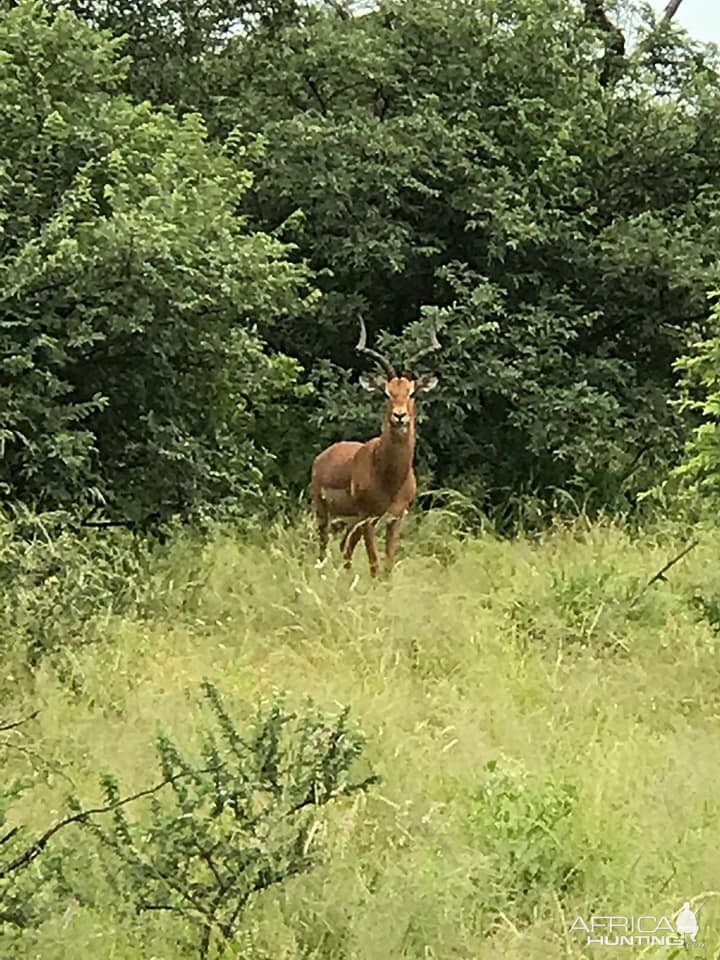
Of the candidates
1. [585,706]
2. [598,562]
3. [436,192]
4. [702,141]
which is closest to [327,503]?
[598,562]

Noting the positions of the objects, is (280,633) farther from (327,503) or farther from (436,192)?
(436,192)

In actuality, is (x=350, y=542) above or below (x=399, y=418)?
below

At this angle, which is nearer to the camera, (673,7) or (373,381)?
(373,381)

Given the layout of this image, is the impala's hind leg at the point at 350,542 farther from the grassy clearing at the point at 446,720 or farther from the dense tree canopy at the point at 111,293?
the dense tree canopy at the point at 111,293

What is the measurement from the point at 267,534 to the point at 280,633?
2304 mm

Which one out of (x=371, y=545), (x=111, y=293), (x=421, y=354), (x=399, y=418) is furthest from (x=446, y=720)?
(x=421, y=354)

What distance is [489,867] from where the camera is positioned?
4.16 m

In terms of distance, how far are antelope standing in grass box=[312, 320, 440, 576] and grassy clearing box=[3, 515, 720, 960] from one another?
29 cm

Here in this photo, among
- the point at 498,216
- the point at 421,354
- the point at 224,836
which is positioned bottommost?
the point at 224,836

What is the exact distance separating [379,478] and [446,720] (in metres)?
3.41

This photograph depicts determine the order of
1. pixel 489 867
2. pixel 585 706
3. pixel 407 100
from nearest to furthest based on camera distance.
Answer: pixel 489 867 → pixel 585 706 → pixel 407 100

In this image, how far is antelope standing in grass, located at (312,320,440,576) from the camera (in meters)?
8.87

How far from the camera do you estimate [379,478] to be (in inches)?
356

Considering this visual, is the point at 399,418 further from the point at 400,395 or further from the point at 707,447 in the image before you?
the point at 707,447
